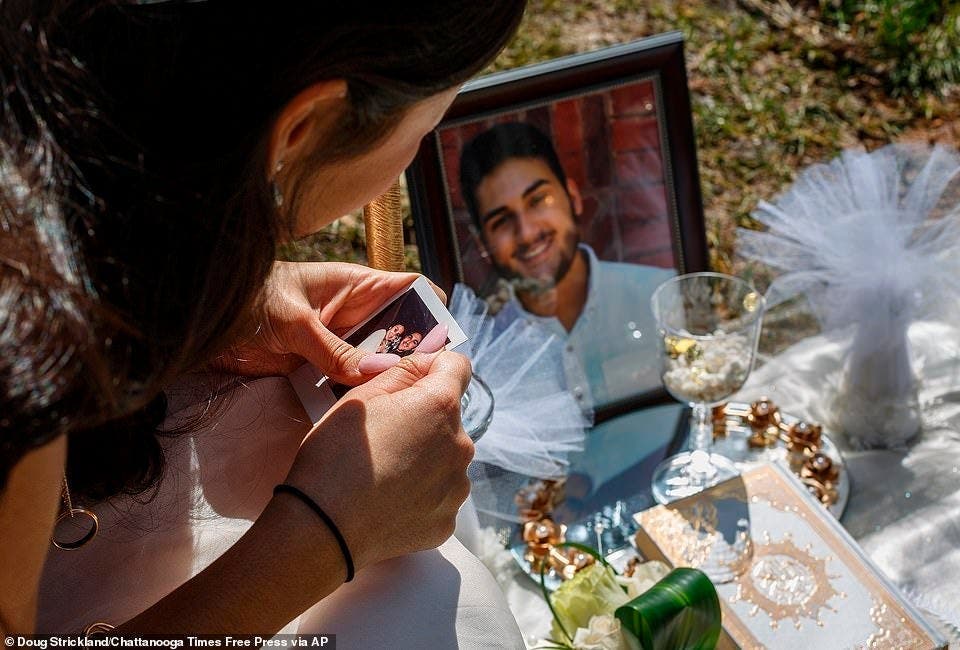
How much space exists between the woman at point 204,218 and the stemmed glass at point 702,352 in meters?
0.48

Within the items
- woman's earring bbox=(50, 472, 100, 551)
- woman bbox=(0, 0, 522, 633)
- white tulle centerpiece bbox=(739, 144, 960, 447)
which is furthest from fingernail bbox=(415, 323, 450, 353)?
white tulle centerpiece bbox=(739, 144, 960, 447)

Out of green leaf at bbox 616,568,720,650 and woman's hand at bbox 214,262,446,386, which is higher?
woman's hand at bbox 214,262,446,386

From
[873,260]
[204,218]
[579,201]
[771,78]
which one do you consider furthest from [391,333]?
[771,78]

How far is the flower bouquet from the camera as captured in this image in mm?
941

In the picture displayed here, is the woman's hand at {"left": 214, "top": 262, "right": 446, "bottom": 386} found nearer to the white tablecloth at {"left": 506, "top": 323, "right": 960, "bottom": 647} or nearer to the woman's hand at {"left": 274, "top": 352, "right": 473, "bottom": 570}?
the woman's hand at {"left": 274, "top": 352, "right": 473, "bottom": 570}

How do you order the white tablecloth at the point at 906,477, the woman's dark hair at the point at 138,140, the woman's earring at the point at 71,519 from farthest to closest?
the white tablecloth at the point at 906,477
the woman's earring at the point at 71,519
the woman's dark hair at the point at 138,140

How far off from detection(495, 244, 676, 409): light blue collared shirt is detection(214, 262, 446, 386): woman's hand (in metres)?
0.37

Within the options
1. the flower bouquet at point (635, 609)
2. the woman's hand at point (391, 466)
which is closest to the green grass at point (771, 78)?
the flower bouquet at point (635, 609)

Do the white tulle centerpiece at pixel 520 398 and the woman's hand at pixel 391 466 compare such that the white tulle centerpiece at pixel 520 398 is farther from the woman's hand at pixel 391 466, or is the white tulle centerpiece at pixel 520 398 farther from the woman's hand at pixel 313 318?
the woman's hand at pixel 391 466

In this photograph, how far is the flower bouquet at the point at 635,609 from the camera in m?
0.94

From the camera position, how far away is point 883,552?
1216mm

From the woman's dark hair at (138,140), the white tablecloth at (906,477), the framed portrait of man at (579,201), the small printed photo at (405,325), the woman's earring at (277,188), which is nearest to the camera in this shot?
the woman's dark hair at (138,140)

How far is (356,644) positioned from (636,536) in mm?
491

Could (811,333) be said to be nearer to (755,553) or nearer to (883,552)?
(883,552)
